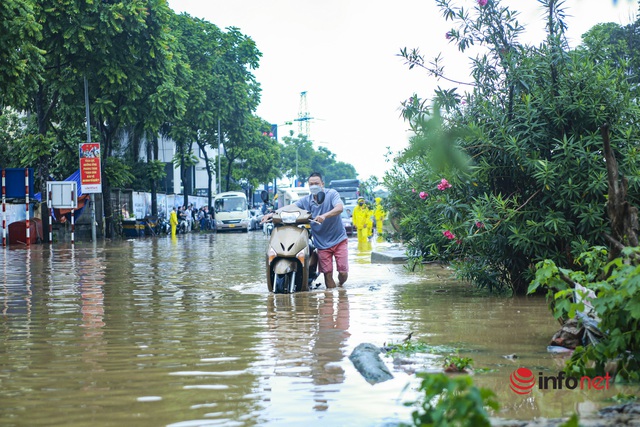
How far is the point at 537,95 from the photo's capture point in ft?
32.1

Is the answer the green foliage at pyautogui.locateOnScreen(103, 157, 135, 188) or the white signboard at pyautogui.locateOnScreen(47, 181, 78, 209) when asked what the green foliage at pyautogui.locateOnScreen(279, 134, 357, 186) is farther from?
the white signboard at pyautogui.locateOnScreen(47, 181, 78, 209)

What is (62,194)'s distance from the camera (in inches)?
1261

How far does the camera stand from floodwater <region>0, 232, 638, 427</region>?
14.5 ft

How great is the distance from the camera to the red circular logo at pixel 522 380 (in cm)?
480

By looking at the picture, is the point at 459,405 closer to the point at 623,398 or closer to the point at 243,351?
the point at 623,398

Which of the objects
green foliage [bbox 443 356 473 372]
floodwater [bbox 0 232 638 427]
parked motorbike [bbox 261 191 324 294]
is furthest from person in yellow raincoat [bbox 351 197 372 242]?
green foliage [bbox 443 356 473 372]

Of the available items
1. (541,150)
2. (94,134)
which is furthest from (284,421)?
(94,134)

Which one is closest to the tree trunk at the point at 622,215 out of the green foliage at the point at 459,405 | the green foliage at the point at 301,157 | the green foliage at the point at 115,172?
the green foliage at the point at 459,405

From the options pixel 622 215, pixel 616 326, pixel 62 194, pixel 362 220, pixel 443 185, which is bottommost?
pixel 616 326

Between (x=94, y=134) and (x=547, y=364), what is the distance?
112 feet

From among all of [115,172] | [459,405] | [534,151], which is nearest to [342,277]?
[534,151]

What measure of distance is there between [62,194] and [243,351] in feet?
89.6

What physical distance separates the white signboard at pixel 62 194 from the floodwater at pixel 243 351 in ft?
65.8

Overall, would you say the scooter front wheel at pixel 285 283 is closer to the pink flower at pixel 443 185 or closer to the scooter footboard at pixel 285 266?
the scooter footboard at pixel 285 266
